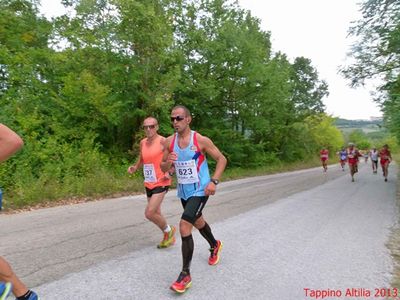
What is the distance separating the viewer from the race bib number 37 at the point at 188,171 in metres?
4.49

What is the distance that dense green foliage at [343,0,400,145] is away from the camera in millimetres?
11879

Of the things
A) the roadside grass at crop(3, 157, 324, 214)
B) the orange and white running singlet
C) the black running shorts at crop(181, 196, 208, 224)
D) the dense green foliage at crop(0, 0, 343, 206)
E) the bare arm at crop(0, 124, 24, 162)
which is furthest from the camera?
the dense green foliage at crop(0, 0, 343, 206)

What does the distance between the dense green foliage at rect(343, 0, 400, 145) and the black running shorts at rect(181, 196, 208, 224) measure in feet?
30.3

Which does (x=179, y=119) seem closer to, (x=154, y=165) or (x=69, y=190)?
(x=154, y=165)

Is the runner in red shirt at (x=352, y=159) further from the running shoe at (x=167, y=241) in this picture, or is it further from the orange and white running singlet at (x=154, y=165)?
the orange and white running singlet at (x=154, y=165)

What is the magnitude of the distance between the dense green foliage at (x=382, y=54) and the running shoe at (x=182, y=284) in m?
9.82

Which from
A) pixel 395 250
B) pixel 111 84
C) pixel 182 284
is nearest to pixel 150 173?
pixel 182 284

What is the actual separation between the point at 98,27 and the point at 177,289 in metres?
16.9

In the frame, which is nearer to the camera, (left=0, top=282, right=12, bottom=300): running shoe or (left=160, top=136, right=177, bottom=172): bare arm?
(left=0, top=282, right=12, bottom=300): running shoe

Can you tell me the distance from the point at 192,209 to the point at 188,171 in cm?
45

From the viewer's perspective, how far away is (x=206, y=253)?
5.54 meters

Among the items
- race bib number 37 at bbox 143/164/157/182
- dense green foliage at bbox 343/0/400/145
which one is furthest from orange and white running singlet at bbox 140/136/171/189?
Result: dense green foliage at bbox 343/0/400/145

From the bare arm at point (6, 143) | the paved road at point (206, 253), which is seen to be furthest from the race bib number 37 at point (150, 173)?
the bare arm at point (6, 143)

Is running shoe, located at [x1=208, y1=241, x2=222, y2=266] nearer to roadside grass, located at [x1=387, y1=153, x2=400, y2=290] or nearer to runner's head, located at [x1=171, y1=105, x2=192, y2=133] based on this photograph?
runner's head, located at [x1=171, y1=105, x2=192, y2=133]
